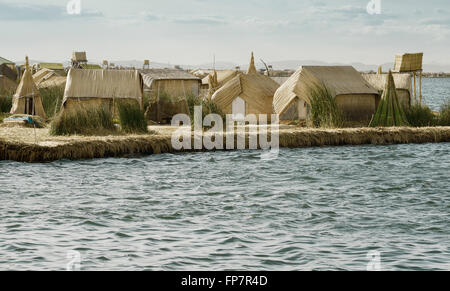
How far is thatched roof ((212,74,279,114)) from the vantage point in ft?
77.5

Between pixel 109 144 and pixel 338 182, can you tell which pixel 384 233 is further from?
pixel 109 144

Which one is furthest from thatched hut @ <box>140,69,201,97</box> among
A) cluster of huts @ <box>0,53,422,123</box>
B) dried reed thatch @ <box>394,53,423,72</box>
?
dried reed thatch @ <box>394,53,423,72</box>

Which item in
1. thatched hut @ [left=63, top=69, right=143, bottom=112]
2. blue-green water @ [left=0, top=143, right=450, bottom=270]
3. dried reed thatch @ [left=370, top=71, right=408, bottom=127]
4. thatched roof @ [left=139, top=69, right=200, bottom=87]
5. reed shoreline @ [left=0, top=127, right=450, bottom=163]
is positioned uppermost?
thatched roof @ [left=139, top=69, right=200, bottom=87]

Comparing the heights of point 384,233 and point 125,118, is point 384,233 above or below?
below

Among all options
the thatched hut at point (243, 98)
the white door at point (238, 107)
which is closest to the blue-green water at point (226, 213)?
the thatched hut at point (243, 98)

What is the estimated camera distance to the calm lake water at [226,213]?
8.00 meters

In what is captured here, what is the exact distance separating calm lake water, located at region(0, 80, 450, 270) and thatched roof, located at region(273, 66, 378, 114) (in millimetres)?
5251

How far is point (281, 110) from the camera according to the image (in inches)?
887

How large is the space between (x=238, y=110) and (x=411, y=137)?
6295 millimetres

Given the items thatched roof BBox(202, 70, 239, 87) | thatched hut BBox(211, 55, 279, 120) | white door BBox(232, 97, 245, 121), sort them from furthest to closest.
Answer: thatched roof BBox(202, 70, 239, 87) < white door BBox(232, 97, 245, 121) < thatched hut BBox(211, 55, 279, 120)

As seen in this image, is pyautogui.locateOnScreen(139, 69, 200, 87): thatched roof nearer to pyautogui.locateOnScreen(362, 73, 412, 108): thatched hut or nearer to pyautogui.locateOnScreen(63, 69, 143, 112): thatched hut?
pyautogui.locateOnScreen(362, 73, 412, 108): thatched hut

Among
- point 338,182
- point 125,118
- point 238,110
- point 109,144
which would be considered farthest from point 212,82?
point 338,182

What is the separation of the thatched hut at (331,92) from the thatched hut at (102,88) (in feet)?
15.1

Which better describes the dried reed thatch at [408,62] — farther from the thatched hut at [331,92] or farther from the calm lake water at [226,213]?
the calm lake water at [226,213]
